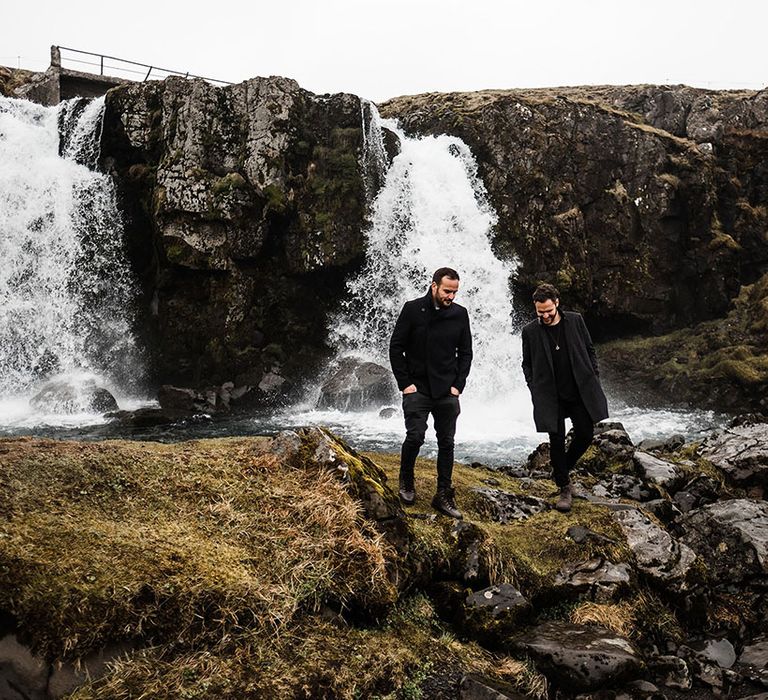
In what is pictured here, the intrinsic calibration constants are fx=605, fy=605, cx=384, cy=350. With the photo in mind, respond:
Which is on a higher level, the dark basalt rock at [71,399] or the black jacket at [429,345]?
the black jacket at [429,345]

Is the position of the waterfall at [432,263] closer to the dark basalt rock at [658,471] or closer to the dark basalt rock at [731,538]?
the dark basalt rock at [658,471]

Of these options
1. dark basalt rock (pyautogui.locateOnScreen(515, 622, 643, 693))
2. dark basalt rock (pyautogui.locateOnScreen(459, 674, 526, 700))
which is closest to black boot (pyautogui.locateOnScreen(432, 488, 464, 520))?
dark basalt rock (pyautogui.locateOnScreen(515, 622, 643, 693))

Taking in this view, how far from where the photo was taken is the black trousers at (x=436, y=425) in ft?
20.7

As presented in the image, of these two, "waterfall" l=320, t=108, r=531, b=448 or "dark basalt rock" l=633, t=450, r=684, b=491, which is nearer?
"dark basalt rock" l=633, t=450, r=684, b=491

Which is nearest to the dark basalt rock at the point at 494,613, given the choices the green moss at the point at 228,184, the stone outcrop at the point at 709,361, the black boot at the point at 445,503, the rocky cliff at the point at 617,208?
the black boot at the point at 445,503

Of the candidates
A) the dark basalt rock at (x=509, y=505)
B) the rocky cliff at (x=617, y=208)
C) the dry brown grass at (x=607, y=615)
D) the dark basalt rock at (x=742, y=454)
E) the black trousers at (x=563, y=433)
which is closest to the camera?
the dry brown grass at (x=607, y=615)

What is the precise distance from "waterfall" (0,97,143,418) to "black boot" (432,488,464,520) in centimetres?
1854

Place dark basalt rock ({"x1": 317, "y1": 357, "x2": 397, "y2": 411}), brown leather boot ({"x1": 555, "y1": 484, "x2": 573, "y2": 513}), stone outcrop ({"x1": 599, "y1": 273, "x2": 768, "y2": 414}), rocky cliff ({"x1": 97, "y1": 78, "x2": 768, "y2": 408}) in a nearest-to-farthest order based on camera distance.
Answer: brown leather boot ({"x1": 555, "y1": 484, "x2": 573, "y2": 513})
dark basalt rock ({"x1": 317, "y1": 357, "x2": 397, "y2": 411})
stone outcrop ({"x1": 599, "y1": 273, "x2": 768, "y2": 414})
rocky cliff ({"x1": 97, "y1": 78, "x2": 768, "y2": 408})

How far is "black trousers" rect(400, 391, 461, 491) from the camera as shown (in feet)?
20.7

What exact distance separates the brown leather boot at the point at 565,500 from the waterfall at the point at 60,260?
19010 millimetres

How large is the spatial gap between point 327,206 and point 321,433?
Answer: 61.5 ft

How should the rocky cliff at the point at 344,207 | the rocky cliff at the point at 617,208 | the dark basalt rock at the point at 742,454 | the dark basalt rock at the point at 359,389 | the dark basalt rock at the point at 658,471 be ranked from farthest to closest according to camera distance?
the rocky cliff at the point at 617,208
the rocky cliff at the point at 344,207
the dark basalt rock at the point at 359,389
the dark basalt rock at the point at 742,454
the dark basalt rock at the point at 658,471

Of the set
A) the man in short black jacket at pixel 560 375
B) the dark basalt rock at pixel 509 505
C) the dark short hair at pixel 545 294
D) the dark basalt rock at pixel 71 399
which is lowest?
the dark basalt rock at pixel 71 399

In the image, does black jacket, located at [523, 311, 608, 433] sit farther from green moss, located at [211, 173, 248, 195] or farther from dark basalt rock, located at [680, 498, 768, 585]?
green moss, located at [211, 173, 248, 195]
